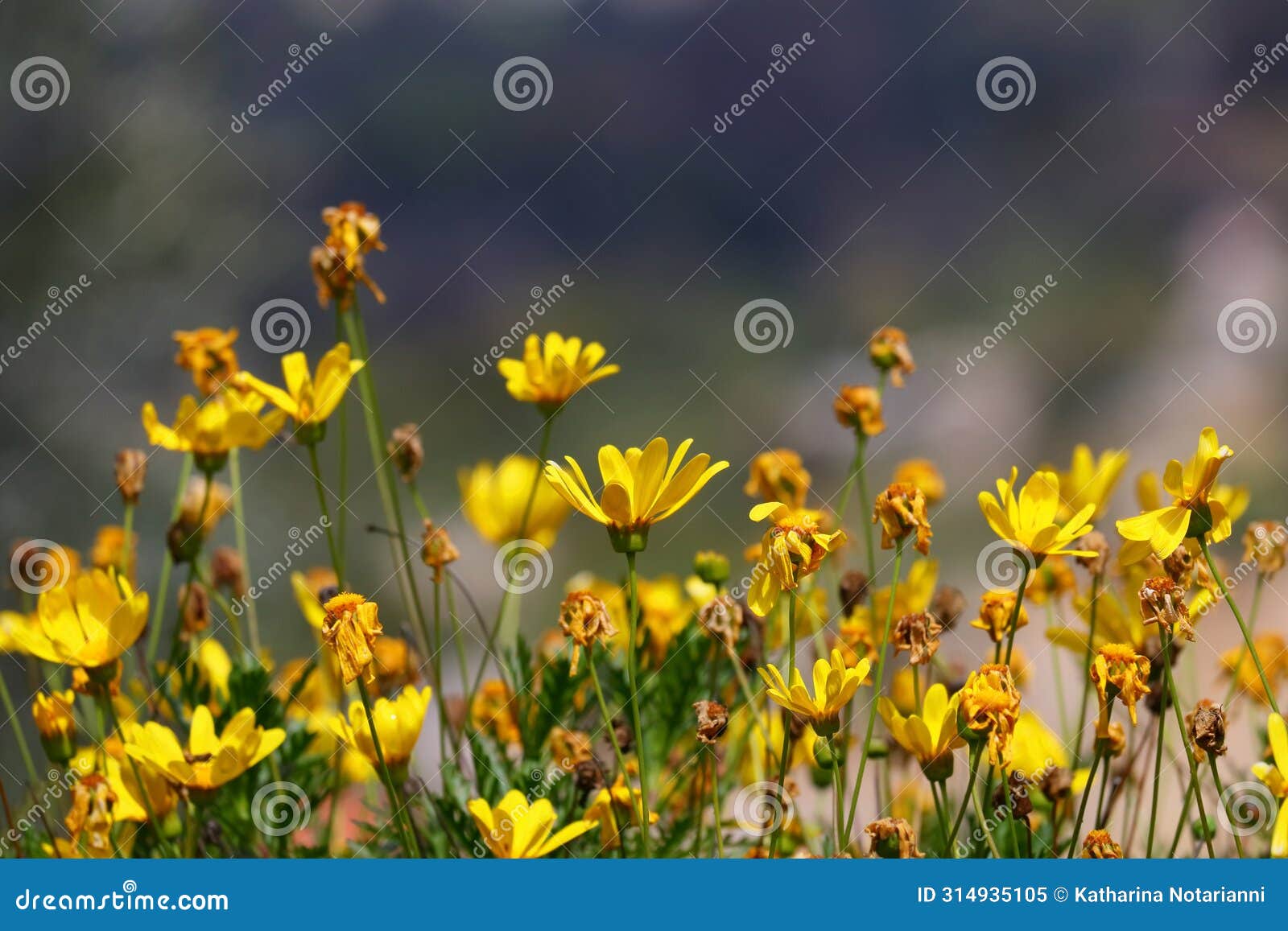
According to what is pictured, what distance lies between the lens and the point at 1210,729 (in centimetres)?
65

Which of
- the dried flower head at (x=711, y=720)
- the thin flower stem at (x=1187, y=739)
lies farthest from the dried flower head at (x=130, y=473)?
the thin flower stem at (x=1187, y=739)

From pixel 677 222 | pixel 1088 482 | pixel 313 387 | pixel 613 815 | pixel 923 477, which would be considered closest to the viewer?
pixel 613 815

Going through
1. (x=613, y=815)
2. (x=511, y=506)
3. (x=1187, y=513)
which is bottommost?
(x=613, y=815)

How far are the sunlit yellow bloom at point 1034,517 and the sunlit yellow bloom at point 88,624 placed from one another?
0.56 meters

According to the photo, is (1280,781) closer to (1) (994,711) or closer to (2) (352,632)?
(1) (994,711)

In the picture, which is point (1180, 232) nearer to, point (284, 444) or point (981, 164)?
point (981, 164)

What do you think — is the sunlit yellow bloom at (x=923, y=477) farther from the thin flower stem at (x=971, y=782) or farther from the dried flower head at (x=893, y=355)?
the thin flower stem at (x=971, y=782)

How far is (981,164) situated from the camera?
13.6 ft

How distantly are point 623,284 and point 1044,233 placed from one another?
1.49 meters

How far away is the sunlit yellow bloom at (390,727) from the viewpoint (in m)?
0.74

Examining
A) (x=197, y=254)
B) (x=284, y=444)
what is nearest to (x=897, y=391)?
(x=197, y=254)

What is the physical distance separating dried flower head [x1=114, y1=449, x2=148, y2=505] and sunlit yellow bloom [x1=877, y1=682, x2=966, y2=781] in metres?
0.69

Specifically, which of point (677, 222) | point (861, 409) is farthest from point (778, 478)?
point (677, 222)

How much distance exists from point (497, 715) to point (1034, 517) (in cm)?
45
